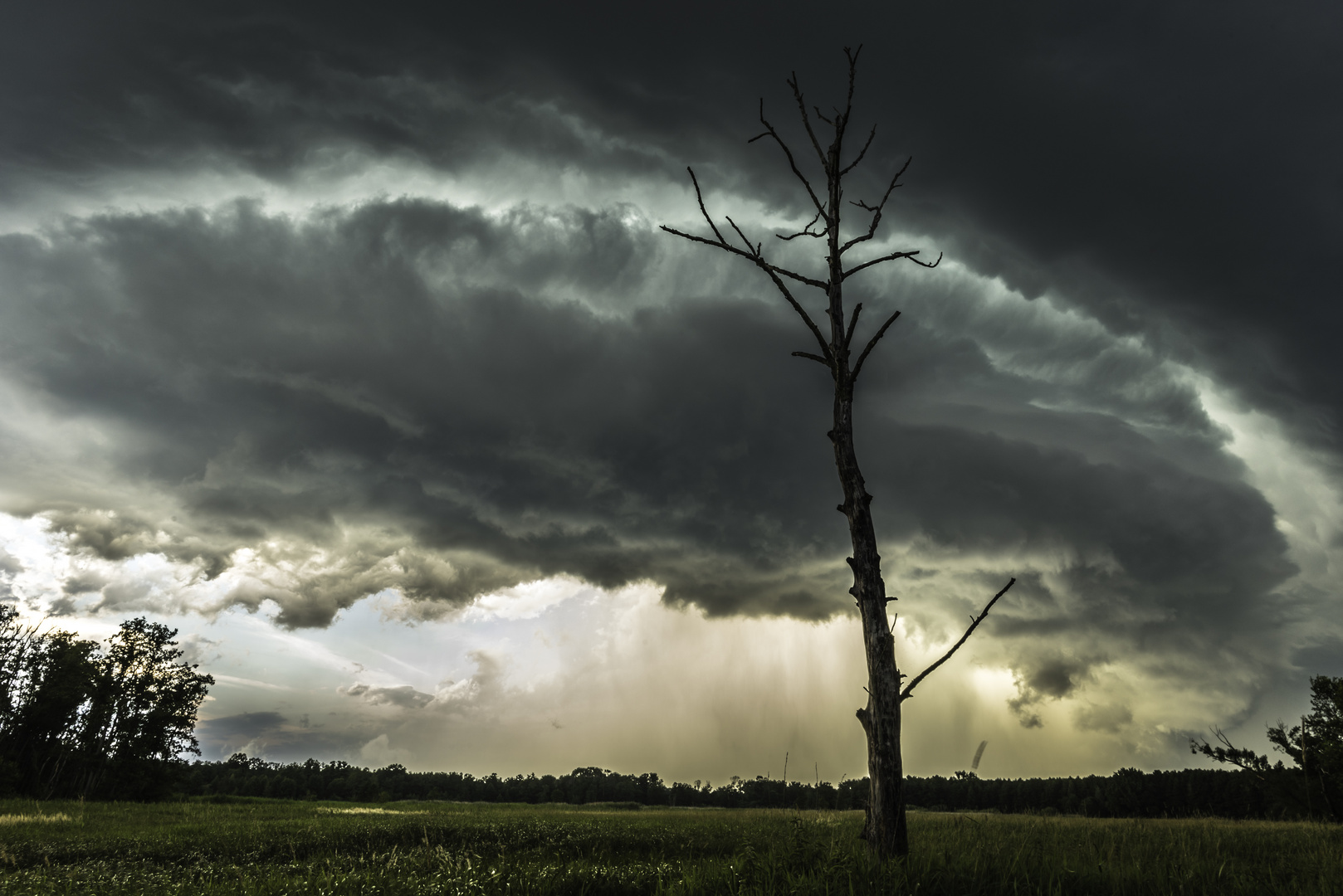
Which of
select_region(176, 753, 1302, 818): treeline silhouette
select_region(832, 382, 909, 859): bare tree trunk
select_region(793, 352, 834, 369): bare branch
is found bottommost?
select_region(176, 753, 1302, 818): treeline silhouette

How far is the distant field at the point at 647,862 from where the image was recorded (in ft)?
20.5

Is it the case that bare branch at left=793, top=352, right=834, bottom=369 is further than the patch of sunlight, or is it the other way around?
the patch of sunlight

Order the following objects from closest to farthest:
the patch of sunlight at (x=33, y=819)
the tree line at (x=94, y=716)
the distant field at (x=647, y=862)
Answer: the distant field at (x=647, y=862) < the patch of sunlight at (x=33, y=819) < the tree line at (x=94, y=716)

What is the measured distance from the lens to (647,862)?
13.2 metres

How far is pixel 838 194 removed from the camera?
847 cm

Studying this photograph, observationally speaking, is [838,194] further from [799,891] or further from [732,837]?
[732,837]

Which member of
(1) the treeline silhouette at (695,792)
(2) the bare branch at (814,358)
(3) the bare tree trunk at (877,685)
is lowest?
(1) the treeline silhouette at (695,792)

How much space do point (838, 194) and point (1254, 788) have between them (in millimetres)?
112758

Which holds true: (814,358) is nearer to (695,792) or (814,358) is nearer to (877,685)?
(877,685)

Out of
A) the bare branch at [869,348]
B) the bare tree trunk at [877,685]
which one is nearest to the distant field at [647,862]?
the bare tree trunk at [877,685]

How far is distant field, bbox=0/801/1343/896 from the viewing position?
6.25 metres

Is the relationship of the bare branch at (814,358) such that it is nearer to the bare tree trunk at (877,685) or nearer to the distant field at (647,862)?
the bare tree trunk at (877,685)

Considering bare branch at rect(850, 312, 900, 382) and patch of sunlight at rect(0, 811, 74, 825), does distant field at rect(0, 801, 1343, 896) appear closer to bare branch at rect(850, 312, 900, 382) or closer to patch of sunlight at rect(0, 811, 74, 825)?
patch of sunlight at rect(0, 811, 74, 825)

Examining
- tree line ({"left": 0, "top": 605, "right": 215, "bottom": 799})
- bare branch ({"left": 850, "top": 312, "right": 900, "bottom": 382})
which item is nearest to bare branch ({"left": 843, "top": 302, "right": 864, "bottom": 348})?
bare branch ({"left": 850, "top": 312, "right": 900, "bottom": 382})
